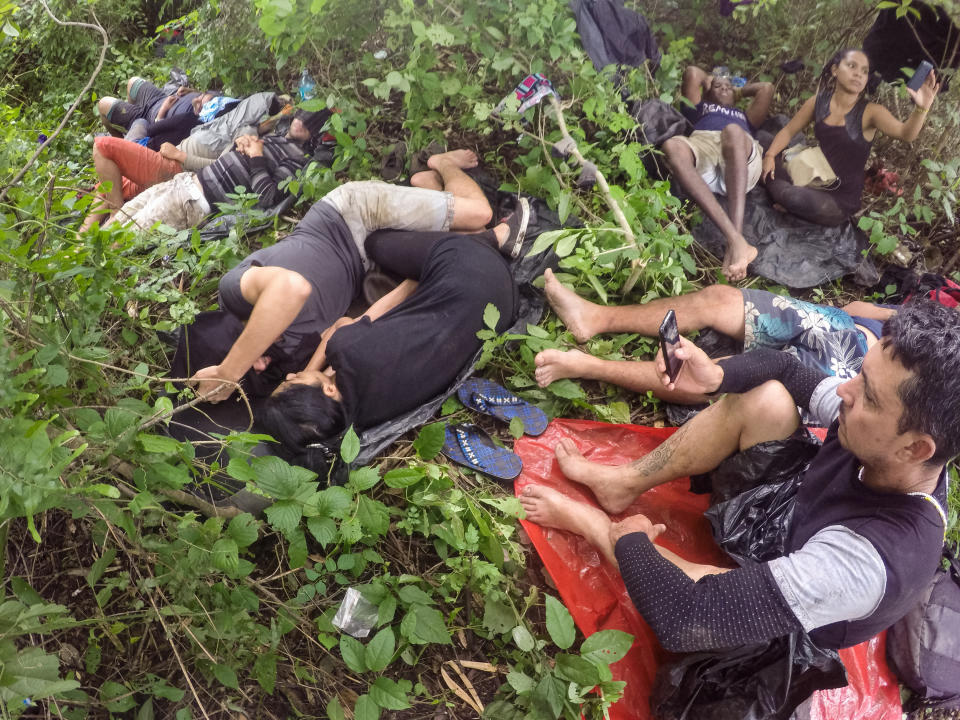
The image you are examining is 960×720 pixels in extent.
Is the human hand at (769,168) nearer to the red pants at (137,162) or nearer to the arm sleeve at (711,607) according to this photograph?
the arm sleeve at (711,607)

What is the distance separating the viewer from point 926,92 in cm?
323

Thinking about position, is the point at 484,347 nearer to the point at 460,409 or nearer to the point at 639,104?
the point at 460,409

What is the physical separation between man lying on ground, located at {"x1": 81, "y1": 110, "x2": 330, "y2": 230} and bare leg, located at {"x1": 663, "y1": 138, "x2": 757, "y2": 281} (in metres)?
2.14

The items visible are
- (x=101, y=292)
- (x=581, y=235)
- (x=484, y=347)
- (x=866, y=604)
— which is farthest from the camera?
(x=581, y=235)

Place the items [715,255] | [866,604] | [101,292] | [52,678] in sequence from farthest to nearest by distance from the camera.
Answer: [715,255], [101,292], [866,604], [52,678]

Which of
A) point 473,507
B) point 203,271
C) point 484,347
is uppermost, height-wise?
point 203,271

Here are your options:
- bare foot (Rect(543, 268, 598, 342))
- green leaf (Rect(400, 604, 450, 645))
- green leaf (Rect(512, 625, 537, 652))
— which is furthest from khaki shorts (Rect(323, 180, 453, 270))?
green leaf (Rect(512, 625, 537, 652))

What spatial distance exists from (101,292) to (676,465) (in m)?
2.14

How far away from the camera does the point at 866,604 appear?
1633 mm

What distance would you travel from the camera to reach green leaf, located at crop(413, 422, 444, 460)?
7.28 feet

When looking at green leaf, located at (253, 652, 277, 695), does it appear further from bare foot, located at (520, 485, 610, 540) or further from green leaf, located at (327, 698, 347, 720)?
bare foot, located at (520, 485, 610, 540)

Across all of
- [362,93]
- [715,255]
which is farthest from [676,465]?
[362,93]

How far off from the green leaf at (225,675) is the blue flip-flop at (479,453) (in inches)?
42.1

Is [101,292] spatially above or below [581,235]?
above
